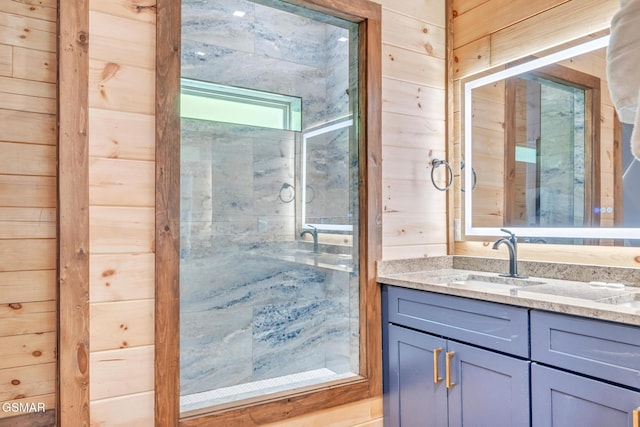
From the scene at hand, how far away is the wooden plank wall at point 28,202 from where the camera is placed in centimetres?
153

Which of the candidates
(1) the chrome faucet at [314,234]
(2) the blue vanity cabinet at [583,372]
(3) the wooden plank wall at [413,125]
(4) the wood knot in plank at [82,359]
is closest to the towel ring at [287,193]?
(1) the chrome faucet at [314,234]

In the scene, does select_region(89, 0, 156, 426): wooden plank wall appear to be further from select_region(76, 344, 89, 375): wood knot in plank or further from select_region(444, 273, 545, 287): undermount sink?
select_region(444, 273, 545, 287): undermount sink

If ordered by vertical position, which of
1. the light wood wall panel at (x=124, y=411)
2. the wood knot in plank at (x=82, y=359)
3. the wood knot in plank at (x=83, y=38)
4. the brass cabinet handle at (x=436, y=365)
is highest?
the wood knot in plank at (x=83, y=38)

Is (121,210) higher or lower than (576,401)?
higher

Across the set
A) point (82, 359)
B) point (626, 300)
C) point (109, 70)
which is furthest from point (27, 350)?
point (626, 300)

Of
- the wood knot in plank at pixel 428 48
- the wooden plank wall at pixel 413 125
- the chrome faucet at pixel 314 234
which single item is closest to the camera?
the wooden plank wall at pixel 413 125

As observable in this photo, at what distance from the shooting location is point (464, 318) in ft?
5.61

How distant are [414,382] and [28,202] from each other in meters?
1.68

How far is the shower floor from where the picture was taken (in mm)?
1775

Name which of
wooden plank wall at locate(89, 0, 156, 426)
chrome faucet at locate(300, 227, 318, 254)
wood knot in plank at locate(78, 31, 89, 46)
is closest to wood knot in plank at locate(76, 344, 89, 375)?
wooden plank wall at locate(89, 0, 156, 426)

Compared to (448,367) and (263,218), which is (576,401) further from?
(263,218)

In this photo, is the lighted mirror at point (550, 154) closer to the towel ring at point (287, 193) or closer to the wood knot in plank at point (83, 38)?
the towel ring at point (287, 193)

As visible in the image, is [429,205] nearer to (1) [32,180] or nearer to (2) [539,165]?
(2) [539,165]

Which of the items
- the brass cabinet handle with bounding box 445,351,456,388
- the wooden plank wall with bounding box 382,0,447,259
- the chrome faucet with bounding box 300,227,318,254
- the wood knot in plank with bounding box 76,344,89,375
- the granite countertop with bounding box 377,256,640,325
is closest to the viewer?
the granite countertop with bounding box 377,256,640,325
